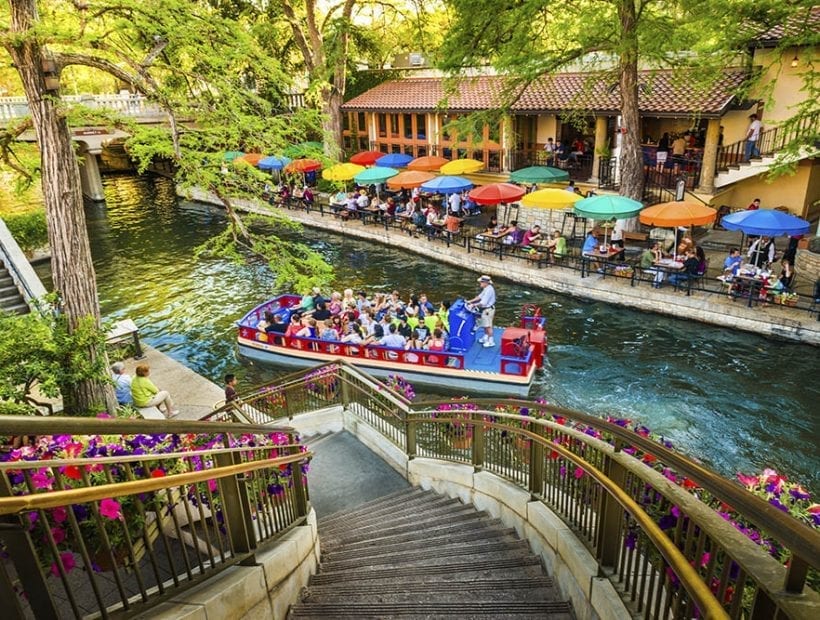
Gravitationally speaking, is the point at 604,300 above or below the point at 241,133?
below

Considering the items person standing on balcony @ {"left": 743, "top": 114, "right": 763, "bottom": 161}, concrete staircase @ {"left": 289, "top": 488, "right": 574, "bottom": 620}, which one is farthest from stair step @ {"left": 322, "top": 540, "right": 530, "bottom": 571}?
person standing on balcony @ {"left": 743, "top": 114, "right": 763, "bottom": 161}

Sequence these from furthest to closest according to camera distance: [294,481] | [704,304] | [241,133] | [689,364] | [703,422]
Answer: [704,304], [689,364], [703,422], [241,133], [294,481]

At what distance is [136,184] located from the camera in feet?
139

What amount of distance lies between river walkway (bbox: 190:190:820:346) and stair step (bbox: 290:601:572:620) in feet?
22.2

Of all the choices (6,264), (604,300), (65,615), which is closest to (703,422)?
(604,300)

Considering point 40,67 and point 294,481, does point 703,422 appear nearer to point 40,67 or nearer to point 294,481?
point 294,481

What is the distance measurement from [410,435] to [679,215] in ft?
37.0

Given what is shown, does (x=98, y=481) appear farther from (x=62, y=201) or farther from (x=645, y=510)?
(x=62, y=201)

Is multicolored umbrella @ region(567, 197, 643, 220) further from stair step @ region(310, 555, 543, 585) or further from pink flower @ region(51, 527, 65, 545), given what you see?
pink flower @ region(51, 527, 65, 545)

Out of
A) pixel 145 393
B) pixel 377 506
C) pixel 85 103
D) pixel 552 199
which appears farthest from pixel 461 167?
pixel 377 506

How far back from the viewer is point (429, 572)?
4.98 metres

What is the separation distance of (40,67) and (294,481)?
607 centimetres

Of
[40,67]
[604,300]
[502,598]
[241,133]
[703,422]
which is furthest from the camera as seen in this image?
[604,300]

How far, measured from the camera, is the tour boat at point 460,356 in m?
13.4
